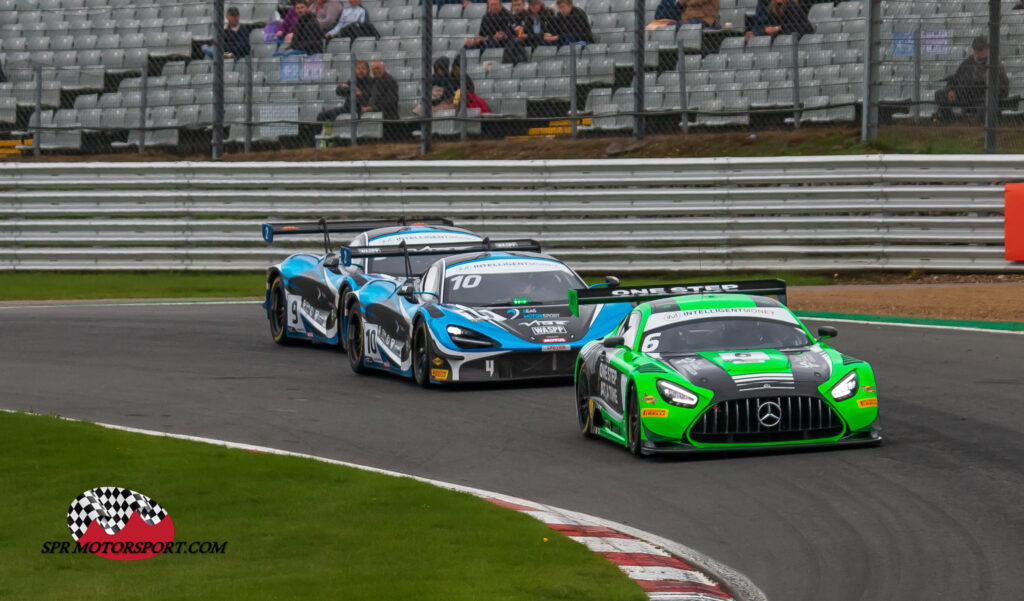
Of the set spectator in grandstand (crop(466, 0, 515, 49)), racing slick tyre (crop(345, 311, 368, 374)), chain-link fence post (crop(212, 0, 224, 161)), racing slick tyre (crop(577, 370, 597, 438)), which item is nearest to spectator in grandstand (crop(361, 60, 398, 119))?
spectator in grandstand (crop(466, 0, 515, 49))

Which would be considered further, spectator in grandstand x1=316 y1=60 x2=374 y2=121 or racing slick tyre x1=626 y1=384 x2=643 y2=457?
spectator in grandstand x1=316 y1=60 x2=374 y2=121

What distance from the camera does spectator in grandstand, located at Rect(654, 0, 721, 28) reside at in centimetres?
2244

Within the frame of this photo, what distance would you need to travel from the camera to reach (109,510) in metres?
7.18

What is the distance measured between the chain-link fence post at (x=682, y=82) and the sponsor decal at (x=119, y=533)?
15.8 m

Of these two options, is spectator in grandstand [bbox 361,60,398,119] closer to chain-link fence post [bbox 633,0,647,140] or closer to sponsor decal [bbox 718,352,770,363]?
chain-link fence post [bbox 633,0,647,140]

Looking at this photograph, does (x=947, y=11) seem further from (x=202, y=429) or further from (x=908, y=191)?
(x=202, y=429)

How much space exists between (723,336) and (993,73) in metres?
11.2

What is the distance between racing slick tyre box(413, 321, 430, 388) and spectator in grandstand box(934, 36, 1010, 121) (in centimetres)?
995

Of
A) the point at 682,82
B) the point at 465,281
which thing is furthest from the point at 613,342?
the point at 682,82

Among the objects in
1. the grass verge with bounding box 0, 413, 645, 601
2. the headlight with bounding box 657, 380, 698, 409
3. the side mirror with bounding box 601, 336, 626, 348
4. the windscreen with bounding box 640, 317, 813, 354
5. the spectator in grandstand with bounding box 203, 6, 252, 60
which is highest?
the spectator in grandstand with bounding box 203, 6, 252, 60

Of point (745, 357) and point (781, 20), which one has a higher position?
point (781, 20)

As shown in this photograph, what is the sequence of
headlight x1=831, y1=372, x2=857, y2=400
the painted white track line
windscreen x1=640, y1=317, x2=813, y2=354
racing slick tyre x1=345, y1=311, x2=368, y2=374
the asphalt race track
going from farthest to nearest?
racing slick tyre x1=345, y1=311, x2=368, y2=374 → windscreen x1=640, y1=317, x2=813, y2=354 → headlight x1=831, y1=372, x2=857, y2=400 → the asphalt race track → the painted white track line

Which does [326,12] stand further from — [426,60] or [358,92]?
[426,60]

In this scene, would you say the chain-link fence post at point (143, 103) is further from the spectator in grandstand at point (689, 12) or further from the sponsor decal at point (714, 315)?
the sponsor decal at point (714, 315)
